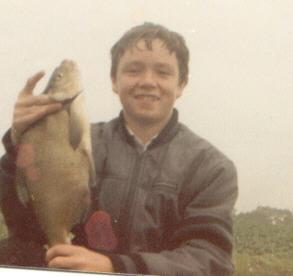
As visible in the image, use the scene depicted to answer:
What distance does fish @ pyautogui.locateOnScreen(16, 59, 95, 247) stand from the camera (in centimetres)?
409

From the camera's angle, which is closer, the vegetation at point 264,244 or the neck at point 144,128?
the vegetation at point 264,244

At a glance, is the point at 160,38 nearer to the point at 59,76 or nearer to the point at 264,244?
the point at 59,76

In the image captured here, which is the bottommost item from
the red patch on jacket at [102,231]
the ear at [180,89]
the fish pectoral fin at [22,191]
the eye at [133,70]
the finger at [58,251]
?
the finger at [58,251]

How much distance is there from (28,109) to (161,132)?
→ 0.60m

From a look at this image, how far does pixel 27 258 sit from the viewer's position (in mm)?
4137

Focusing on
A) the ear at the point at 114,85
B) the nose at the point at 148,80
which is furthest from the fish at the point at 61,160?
the nose at the point at 148,80

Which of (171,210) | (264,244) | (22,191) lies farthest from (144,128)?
(264,244)

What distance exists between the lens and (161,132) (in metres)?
4.11

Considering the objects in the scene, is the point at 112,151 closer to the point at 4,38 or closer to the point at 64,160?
the point at 64,160

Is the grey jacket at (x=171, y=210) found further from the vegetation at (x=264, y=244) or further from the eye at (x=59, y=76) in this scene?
the eye at (x=59, y=76)

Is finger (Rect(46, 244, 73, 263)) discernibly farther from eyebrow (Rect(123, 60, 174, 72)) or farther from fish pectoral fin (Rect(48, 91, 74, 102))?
eyebrow (Rect(123, 60, 174, 72))

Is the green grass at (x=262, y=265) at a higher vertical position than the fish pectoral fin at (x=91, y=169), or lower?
lower

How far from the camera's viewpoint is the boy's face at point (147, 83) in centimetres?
404

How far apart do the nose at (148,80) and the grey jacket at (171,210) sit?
16 centimetres
